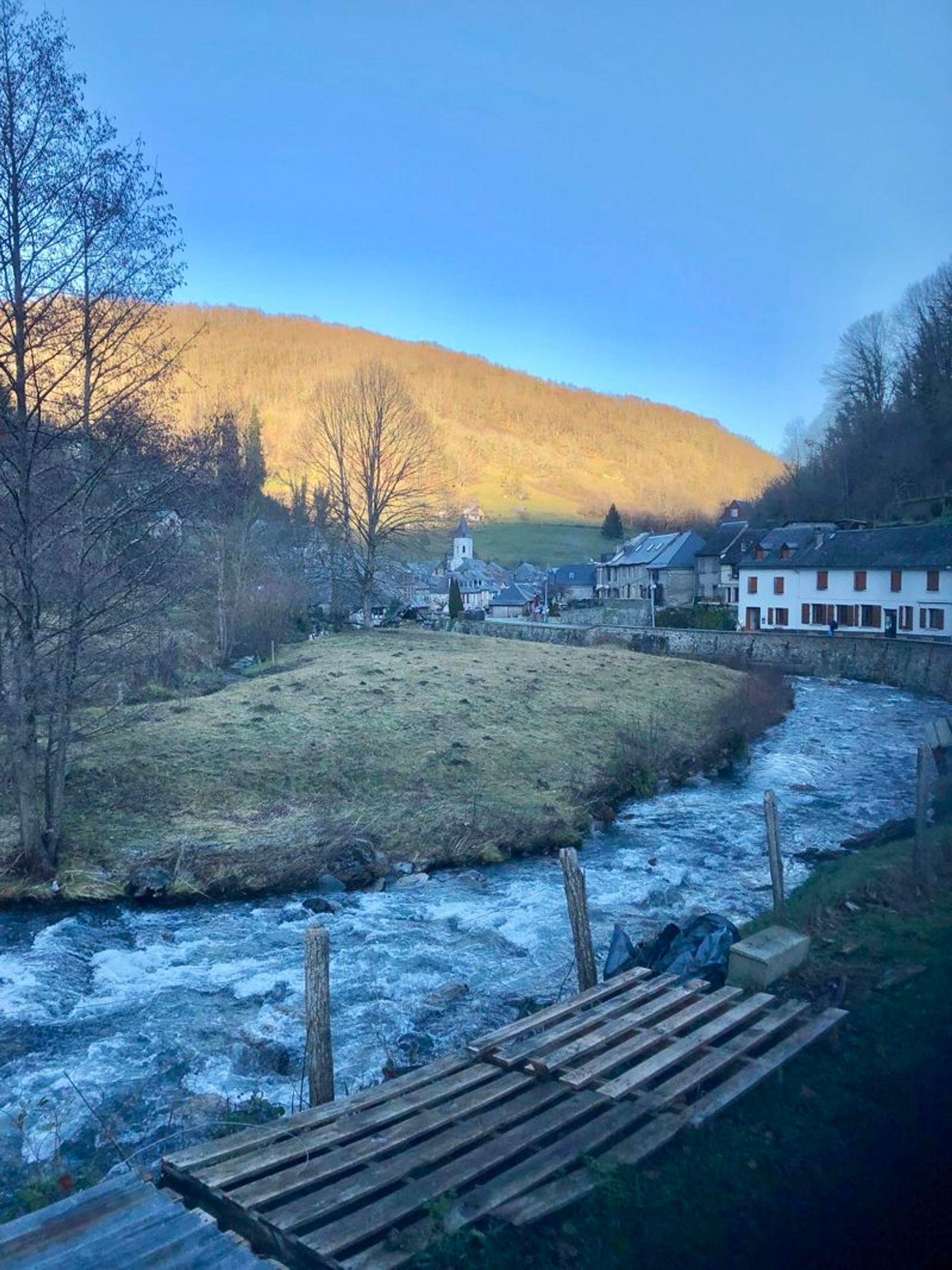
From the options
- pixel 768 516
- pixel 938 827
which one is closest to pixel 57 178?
pixel 938 827

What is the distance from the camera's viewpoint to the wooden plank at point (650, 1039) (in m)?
6.20

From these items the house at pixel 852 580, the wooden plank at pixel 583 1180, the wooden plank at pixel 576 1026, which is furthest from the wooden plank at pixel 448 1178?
the house at pixel 852 580

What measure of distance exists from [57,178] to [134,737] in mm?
11788

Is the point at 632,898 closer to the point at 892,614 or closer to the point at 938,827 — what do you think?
the point at 938,827

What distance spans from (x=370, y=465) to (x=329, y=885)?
36.4 meters

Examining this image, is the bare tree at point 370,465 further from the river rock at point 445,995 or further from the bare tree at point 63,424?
the river rock at point 445,995

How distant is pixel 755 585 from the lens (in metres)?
51.8

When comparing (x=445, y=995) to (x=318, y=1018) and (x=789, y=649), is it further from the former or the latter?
(x=789, y=649)

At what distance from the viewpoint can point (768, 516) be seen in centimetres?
7062

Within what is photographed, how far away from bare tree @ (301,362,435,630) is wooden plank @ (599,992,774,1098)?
131ft

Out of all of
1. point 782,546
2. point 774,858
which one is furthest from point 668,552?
point 774,858

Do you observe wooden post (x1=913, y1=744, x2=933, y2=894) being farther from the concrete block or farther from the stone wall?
the stone wall

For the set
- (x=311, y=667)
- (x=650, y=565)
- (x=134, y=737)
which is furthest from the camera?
(x=650, y=565)

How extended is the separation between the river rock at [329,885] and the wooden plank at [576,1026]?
22.7 feet
